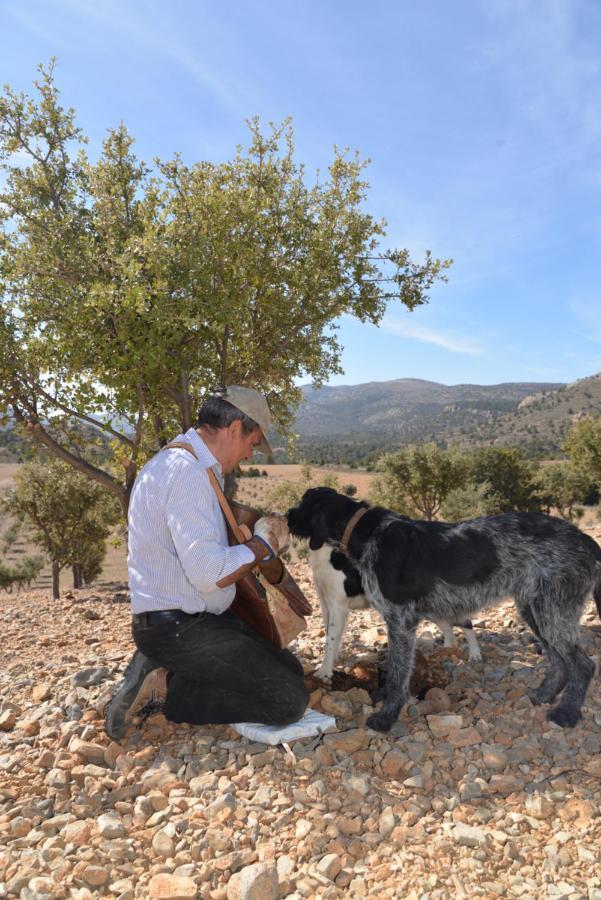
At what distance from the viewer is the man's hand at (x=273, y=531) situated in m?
3.87

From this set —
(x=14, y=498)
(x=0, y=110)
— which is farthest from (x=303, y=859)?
(x=14, y=498)

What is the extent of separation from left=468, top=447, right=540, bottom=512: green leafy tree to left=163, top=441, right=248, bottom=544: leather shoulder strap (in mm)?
32677

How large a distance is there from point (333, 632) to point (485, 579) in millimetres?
1481

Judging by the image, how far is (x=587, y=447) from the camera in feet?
92.8

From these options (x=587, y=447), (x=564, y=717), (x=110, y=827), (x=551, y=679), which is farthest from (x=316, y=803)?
(x=587, y=447)

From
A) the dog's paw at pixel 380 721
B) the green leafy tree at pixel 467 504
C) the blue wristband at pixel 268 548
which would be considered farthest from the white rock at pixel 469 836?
the green leafy tree at pixel 467 504

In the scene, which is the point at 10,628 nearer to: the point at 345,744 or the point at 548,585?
the point at 345,744

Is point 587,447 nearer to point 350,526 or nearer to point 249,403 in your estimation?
point 350,526

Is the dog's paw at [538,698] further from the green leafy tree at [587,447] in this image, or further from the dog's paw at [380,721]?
the green leafy tree at [587,447]

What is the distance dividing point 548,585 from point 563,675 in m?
0.78

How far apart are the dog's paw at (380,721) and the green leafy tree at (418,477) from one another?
2420 cm

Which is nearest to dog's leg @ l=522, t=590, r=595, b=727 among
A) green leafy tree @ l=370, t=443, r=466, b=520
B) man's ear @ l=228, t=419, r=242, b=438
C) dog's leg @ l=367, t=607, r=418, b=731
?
dog's leg @ l=367, t=607, r=418, b=731

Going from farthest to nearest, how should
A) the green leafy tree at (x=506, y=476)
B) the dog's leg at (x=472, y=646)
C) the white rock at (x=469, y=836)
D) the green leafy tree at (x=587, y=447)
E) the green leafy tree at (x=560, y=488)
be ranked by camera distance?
the green leafy tree at (x=560, y=488) < the green leafy tree at (x=506, y=476) < the green leafy tree at (x=587, y=447) < the dog's leg at (x=472, y=646) < the white rock at (x=469, y=836)

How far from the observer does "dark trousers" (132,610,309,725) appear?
379 cm
